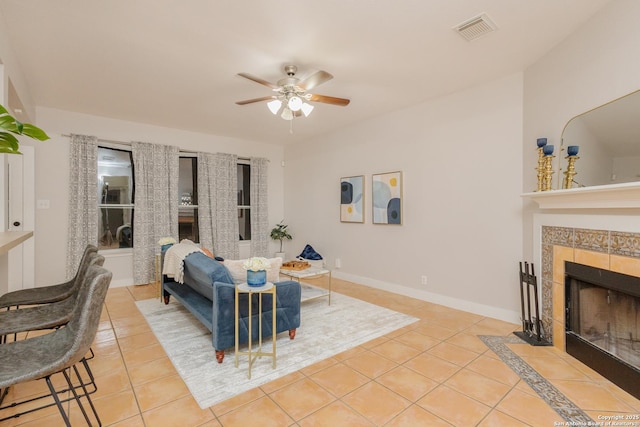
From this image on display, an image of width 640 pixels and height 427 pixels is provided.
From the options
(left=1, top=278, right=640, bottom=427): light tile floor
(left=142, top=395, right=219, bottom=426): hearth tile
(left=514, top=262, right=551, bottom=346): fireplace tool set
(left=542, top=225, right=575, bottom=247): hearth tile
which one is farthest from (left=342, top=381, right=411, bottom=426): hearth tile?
(left=542, top=225, right=575, bottom=247): hearth tile

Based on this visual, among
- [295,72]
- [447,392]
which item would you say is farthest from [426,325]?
[295,72]

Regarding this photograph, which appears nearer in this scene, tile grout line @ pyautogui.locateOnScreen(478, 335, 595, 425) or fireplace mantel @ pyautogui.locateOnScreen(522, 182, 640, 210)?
tile grout line @ pyautogui.locateOnScreen(478, 335, 595, 425)

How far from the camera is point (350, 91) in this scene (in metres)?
3.84

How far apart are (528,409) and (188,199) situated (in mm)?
5645

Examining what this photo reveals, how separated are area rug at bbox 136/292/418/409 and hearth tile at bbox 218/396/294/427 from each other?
182 mm

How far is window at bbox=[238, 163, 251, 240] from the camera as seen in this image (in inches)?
258

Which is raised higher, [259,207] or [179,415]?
[259,207]

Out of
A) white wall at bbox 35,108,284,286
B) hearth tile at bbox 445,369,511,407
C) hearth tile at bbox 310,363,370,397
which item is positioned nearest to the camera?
hearth tile at bbox 445,369,511,407

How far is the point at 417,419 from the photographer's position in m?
1.87

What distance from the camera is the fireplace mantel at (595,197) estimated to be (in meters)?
2.02

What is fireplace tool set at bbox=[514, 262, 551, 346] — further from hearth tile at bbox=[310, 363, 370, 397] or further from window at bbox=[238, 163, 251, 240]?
window at bbox=[238, 163, 251, 240]

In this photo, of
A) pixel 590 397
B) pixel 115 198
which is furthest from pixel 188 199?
pixel 590 397

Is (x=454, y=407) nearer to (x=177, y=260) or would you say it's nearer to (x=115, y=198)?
(x=177, y=260)

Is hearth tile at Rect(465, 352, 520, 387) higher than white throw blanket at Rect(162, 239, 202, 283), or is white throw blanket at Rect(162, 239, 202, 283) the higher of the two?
white throw blanket at Rect(162, 239, 202, 283)
